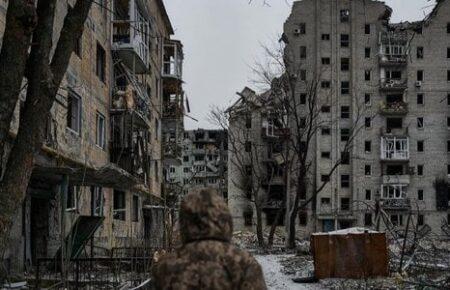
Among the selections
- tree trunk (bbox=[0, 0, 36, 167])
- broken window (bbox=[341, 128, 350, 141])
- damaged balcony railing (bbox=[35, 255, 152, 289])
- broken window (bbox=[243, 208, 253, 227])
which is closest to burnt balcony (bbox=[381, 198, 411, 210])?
broken window (bbox=[341, 128, 350, 141])

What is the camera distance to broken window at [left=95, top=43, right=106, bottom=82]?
2528 centimetres

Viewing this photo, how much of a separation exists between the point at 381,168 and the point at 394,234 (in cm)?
4041

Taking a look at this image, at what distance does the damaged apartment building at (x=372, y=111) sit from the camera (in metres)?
63.2

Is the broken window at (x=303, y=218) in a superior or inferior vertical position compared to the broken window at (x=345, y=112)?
inferior

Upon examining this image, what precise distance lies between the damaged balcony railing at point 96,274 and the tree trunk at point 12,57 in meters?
4.98

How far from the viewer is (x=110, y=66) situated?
2694 cm

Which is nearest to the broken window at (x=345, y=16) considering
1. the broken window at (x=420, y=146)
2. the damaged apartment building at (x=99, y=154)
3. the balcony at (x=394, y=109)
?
the balcony at (x=394, y=109)

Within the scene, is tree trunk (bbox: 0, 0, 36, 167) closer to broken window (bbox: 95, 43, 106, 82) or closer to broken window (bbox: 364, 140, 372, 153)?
broken window (bbox: 95, 43, 106, 82)

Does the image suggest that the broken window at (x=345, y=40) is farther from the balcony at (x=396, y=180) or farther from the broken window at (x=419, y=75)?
the balcony at (x=396, y=180)

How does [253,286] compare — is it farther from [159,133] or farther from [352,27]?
[352,27]

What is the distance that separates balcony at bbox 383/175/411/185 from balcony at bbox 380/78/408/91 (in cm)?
888

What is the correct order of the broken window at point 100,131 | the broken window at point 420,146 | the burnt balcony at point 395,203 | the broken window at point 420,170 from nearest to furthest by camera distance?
1. the broken window at point 100,131
2. the burnt balcony at point 395,203
3. the broken window at point 420,170
4. the broken window at point 420,146

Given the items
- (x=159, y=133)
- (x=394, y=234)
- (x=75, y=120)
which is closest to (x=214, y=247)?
(x=75, y=120)

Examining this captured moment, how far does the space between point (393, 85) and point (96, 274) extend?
179 feet
